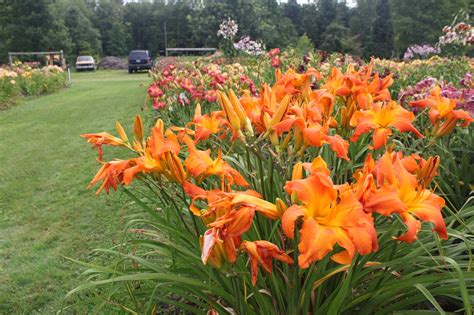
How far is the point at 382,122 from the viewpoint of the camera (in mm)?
1559

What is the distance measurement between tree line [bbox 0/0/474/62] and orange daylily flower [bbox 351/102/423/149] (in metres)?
25.9

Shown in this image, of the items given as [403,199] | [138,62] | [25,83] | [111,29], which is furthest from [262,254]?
[111,29]

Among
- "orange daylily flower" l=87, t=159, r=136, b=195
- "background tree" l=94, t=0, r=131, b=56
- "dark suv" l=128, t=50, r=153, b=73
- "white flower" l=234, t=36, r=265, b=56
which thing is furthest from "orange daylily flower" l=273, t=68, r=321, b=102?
"background tree" l=94, t=0, r=131, b=56

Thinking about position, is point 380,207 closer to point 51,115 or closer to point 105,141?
point 105,141

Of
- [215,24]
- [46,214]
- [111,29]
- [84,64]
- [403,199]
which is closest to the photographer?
[403,199]

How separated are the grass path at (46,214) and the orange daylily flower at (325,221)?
1.02 metres

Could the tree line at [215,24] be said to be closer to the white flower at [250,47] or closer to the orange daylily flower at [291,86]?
the white flower at [250,47]

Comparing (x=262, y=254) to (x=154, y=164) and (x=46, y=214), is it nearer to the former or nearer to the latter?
(x=154, y=164)

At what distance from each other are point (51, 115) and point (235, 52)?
6402 mm

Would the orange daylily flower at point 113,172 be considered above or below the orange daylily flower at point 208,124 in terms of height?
below

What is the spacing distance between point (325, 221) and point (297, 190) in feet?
0.31

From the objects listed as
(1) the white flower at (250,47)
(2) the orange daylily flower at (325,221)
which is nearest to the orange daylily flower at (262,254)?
(2) the orange daylily flower at (325,221)

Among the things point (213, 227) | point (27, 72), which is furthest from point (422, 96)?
point (27, 72)

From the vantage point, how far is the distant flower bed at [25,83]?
12477mm
